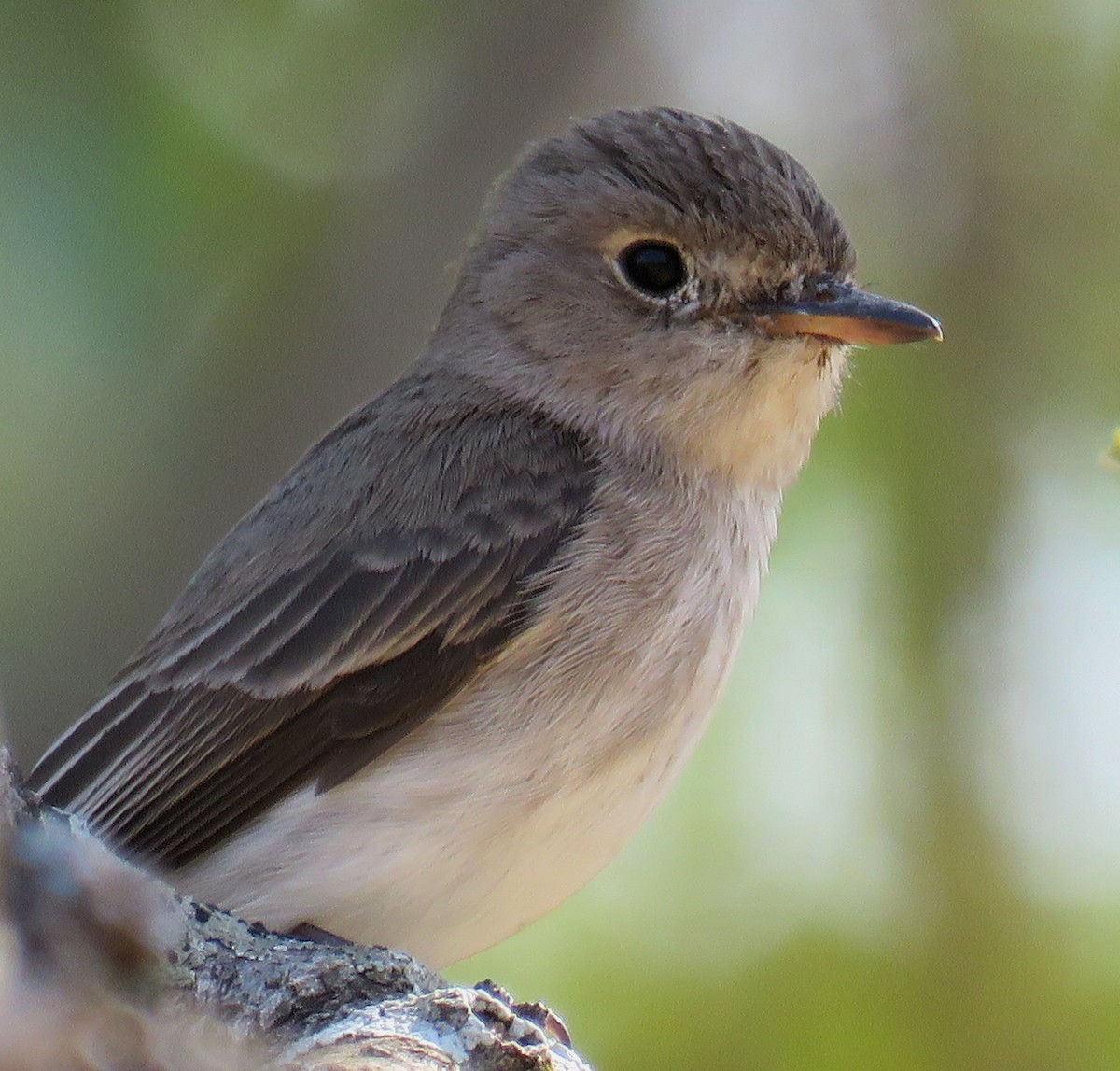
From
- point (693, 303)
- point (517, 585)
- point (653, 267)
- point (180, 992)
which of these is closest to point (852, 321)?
point (693, 303)

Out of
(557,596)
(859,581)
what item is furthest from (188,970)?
(859,581)

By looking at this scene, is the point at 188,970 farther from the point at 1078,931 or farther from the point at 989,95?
the point at 989,95

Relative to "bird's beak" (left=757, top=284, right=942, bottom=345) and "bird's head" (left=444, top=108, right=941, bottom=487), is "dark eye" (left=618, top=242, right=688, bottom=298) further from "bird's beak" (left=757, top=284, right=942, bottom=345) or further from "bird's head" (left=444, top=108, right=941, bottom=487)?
"bird's beak" (left=757, top=284, right=942, bottom=345)

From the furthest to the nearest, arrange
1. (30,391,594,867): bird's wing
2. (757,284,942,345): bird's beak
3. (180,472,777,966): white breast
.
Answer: (757,284,942,345): bird's beak < (30,391,594,867): bird's wing < (180,472,777,966): white breast

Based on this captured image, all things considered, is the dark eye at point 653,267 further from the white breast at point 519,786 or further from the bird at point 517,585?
the white breast at point 519,786

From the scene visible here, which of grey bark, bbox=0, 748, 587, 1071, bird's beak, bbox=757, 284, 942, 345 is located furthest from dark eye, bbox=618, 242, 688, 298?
grey bark, bbox=0, 748, 587, 1071

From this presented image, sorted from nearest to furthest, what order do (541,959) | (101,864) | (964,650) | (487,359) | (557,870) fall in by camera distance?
(101,864) < (557,870) < (487,359) < (541,959) < (964,650)
